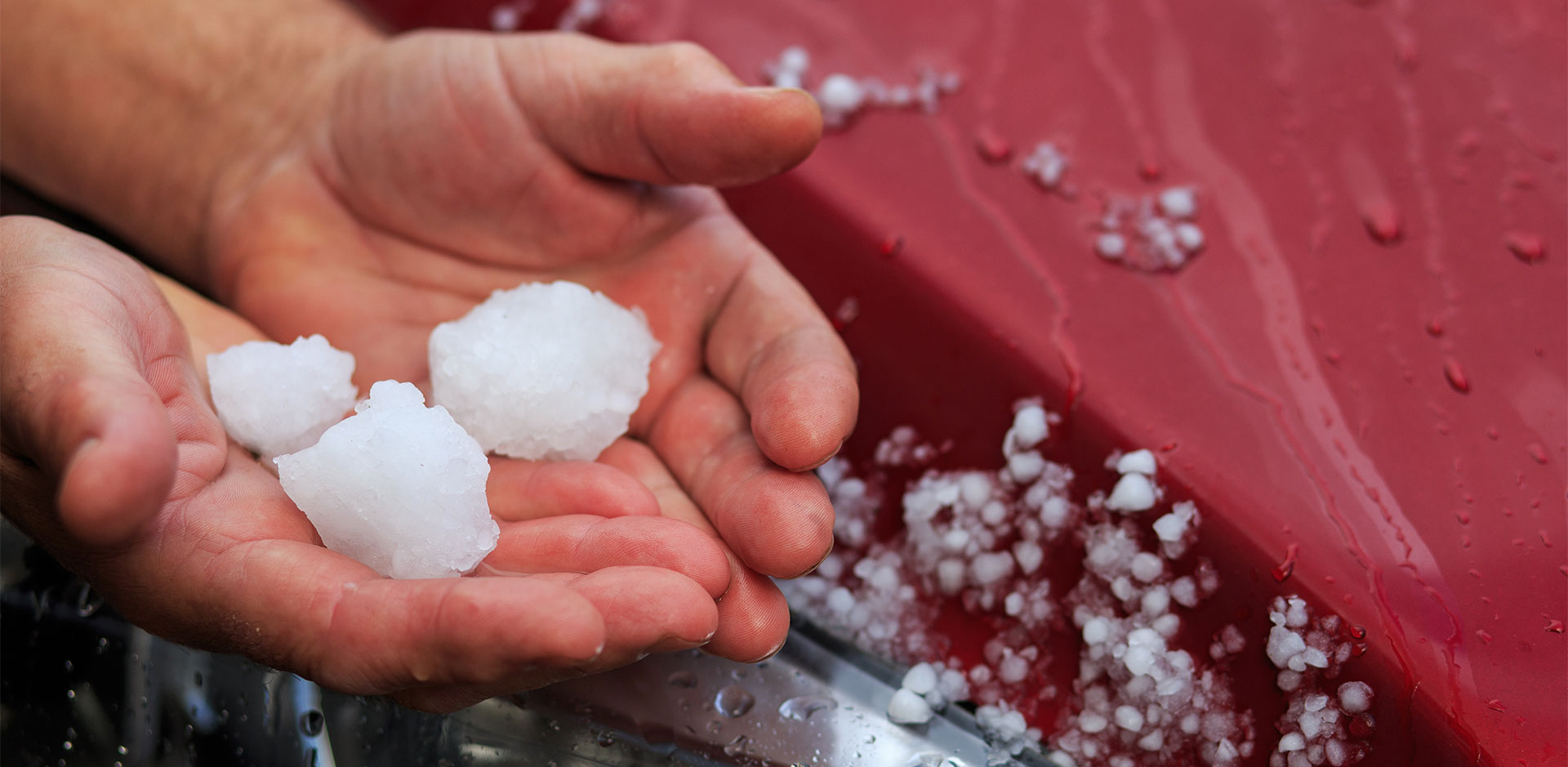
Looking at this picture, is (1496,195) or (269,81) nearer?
(1496,195)

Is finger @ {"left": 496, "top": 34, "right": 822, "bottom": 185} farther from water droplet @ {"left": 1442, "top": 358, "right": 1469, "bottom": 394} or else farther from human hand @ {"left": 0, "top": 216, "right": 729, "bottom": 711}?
water droplet @ {"left": 1442, "top": 358, "right": 1469, "bottom": 394}

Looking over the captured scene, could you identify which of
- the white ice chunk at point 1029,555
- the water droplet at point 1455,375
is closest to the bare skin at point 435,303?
the white ice chunk at point 1029,555

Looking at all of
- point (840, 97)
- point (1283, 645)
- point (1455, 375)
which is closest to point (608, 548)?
point (1283, 645)

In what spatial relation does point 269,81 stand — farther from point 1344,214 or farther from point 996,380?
point 1344,214

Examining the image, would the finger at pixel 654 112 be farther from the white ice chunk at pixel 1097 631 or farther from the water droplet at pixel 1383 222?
the water droplet at pixel 1383 222

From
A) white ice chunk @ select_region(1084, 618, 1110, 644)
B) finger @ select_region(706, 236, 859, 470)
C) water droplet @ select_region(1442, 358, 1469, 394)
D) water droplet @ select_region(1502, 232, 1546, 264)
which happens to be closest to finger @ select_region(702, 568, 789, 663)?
finger @ select_region(706, 236, 859, 470)

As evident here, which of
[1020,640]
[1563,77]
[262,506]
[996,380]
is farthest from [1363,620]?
[262,506]
